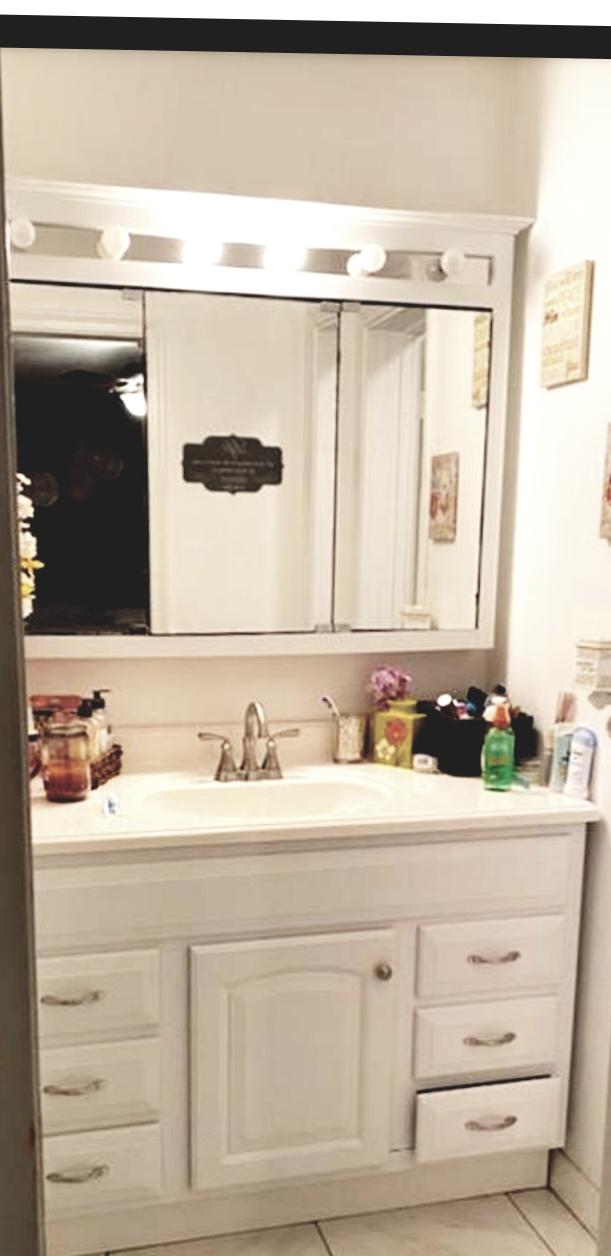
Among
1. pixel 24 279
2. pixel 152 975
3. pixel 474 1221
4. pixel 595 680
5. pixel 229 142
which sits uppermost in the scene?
pixel 229 142

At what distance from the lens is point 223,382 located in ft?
6.29

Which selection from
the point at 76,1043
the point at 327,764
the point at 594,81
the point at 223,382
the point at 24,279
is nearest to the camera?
the point at 76,1043

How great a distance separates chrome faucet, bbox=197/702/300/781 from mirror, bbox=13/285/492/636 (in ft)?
0.69

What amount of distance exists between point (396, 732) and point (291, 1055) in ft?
2.35

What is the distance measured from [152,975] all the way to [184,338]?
128cm

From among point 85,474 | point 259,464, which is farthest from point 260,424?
point 85,474

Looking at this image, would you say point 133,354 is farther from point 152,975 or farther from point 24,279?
point 152,975

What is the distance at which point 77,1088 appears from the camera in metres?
1.53

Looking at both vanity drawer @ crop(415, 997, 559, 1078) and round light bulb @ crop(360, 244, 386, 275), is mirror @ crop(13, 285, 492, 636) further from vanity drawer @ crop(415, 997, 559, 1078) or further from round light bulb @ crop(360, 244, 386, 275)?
vanity drawer @ crop(415, 997, 559, 1078)

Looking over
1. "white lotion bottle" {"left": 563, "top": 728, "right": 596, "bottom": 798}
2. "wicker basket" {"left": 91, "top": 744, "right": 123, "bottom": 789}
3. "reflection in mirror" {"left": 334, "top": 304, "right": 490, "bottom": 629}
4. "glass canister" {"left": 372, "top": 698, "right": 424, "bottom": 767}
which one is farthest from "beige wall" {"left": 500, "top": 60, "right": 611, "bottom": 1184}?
"wicker basket" {"left": 91, "top": 744, "right": 123, "bottom": 789}

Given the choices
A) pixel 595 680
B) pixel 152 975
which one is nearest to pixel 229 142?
pixel 595 680

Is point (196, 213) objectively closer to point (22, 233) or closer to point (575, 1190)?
point (22, 233)

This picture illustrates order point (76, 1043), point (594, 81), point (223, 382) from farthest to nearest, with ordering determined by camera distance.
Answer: point (223, 382) → point (594, 81) → point (76, 1043)

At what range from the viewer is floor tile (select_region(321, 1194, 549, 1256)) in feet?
5.48
